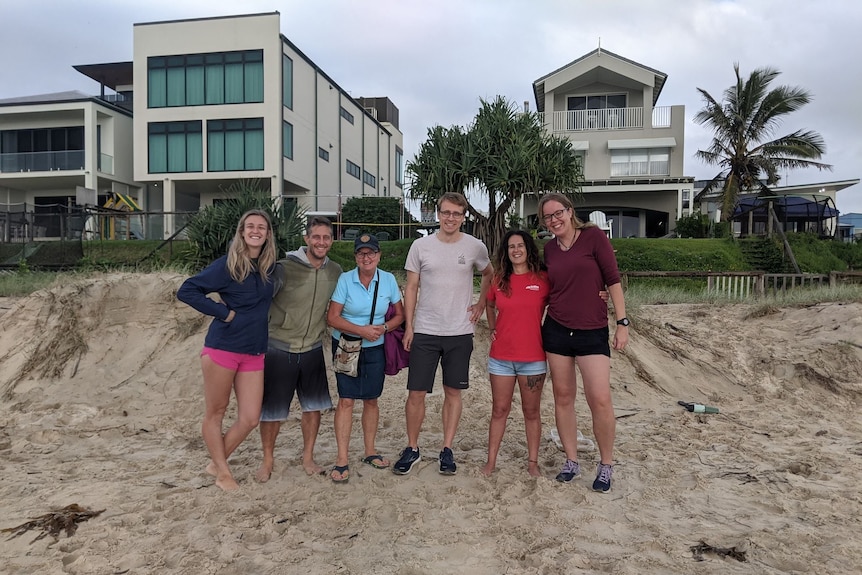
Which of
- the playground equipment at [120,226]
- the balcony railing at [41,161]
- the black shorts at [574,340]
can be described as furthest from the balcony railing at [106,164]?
the black shorts at [574,340]

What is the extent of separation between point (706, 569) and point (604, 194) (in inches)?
809

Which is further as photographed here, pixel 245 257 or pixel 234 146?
pixel 234 146

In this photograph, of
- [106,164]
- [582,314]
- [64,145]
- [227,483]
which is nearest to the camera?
[582,314]

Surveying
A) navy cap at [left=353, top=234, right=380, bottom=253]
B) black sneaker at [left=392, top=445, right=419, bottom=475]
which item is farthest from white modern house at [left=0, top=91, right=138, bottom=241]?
black sneaker at [left=392, top=445, right=419, bottom=475]

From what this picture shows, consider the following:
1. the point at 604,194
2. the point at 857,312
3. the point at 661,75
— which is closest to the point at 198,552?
the point at 857,312

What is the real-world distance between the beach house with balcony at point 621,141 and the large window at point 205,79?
10921mm

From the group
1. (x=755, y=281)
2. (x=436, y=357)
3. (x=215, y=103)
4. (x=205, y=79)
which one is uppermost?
(x=205, y=79)

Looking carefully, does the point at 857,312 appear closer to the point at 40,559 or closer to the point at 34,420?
the point at 40,559

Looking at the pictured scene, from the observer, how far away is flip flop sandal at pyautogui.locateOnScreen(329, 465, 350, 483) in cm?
410

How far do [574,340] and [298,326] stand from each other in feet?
6.00

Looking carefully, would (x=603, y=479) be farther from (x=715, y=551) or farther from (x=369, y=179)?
(x=369, y=179)

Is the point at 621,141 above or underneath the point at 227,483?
above

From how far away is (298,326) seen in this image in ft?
13.2

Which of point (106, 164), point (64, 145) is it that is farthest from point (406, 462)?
point (64, 145)
